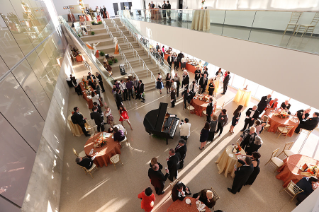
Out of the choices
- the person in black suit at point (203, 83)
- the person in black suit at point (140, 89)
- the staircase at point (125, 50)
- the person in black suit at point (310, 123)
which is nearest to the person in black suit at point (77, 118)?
the person in black suit at point (140, 89)

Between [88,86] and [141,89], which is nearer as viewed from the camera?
[141,89]

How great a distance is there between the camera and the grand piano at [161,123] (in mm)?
6043

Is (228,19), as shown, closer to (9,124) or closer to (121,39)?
(9,124)

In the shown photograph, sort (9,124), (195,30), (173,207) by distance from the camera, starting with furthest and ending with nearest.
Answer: (195,30), (173,207), (9,124)

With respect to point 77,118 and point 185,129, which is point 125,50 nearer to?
point 77,118

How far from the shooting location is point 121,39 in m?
14.0

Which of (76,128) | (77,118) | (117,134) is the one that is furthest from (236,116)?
(76,128)

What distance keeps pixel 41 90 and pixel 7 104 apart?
2631 mm

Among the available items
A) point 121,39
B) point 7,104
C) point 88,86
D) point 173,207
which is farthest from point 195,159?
point 121,39

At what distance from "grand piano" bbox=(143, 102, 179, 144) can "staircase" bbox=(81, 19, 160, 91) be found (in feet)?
14.3

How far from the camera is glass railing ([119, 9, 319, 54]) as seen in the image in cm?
450

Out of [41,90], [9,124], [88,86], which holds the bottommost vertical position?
[88,86]

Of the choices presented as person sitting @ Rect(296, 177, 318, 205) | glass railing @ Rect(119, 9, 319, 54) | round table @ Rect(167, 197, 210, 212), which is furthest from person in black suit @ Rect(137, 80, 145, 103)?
person sitting @ Rect(296, 177, 318, 205)

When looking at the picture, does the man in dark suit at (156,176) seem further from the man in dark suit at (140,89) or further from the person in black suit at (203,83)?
the person in black suit at (203,83)
